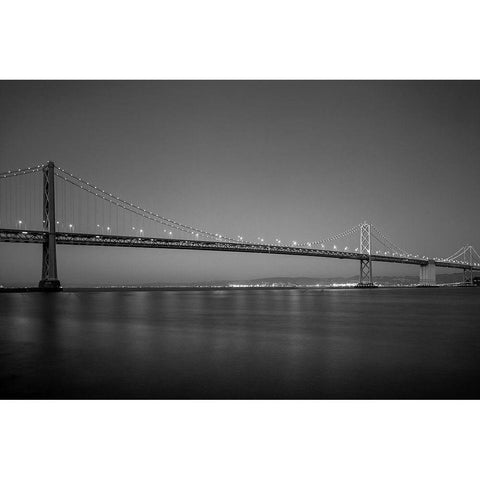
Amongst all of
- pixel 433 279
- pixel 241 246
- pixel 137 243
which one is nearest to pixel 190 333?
pixel 137 243

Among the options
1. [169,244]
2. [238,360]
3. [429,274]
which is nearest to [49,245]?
[169,244]

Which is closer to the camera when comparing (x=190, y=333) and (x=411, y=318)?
(x=190, y=333)

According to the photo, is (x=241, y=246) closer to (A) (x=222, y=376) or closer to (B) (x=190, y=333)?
(B) (x=190, y=333)

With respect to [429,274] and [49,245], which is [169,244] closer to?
[49,245]

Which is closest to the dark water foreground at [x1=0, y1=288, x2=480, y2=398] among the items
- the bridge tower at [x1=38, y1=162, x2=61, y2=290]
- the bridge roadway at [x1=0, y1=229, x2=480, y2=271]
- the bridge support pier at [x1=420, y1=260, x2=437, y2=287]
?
the bridge tower at [x1=38, y1=162, x2=61, y2=290]

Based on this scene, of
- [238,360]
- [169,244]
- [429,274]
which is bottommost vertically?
[429,274]

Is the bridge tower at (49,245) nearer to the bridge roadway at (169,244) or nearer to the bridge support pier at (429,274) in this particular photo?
the bridge roadway at (169,244)

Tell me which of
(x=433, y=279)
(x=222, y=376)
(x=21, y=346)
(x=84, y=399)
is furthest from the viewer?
(x=433, y=279)

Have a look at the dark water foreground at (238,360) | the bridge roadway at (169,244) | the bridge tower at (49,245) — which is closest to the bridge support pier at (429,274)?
the bridge roadway at (169,244)
